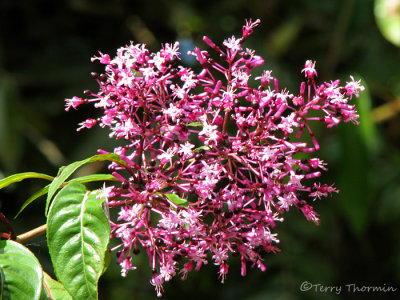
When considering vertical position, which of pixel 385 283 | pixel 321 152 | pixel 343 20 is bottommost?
pixel 385 283

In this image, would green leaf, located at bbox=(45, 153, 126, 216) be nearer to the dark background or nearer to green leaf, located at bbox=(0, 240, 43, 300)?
green leaf, located at bbox=(0, 240, 43, 300)

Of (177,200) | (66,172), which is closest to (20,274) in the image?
(66,172)

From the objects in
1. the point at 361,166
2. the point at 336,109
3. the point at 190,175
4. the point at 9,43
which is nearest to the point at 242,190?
the point at 190,175

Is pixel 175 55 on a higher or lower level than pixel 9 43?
lower

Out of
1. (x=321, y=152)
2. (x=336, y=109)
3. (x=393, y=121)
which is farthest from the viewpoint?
(x=393, y=121)

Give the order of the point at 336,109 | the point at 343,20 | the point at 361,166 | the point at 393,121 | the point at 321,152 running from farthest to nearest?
the point at 393,121 < the point at 321,152 < the point at 343,20 < the point at 361,166 < the point at 336,109

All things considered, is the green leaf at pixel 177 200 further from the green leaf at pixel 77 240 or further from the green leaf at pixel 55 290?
the green leaf at pixel 55 290

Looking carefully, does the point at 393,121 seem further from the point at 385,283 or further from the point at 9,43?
the point at 9,43

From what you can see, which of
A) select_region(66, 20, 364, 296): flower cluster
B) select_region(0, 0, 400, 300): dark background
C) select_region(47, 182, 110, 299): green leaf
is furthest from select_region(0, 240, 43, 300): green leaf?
select_region(0, 0, 400, 300): dark background
